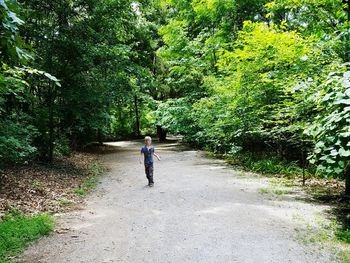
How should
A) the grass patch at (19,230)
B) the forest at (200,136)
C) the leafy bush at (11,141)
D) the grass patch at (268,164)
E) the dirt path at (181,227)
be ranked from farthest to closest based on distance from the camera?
the grass patch at (268,164), the leafy bush at (11,141), the forest at (200,136), the grass patch at (19,230), the dirt path at (181,227)

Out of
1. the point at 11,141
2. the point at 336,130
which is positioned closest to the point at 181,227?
the point at 336,130

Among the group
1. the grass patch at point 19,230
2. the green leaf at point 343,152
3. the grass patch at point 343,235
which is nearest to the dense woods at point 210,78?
the green leaf at point 343,152

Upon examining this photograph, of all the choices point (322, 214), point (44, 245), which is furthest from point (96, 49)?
point (322, 214)

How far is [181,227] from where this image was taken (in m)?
5.84

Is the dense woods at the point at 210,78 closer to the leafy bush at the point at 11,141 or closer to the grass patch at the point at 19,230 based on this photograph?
the leafy bush at the point at 11,141

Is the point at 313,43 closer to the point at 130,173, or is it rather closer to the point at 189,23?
the point at 130,173

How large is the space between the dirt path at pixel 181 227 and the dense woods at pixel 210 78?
1.48 metres

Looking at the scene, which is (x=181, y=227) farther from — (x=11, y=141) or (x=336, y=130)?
(x=11, y=141)

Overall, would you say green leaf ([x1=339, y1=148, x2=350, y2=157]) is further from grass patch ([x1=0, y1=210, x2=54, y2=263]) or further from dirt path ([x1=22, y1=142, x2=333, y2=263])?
grass patch ([x1=0, y1=210, x2=54, y2=263])

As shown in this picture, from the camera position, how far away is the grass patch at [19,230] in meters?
4.78

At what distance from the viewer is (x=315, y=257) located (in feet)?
14.8

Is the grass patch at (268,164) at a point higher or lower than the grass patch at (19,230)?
higher

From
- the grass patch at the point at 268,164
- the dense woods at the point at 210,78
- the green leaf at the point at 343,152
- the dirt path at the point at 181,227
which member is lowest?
the dirt path at the point at 181,227

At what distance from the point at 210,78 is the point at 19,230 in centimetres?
1340
